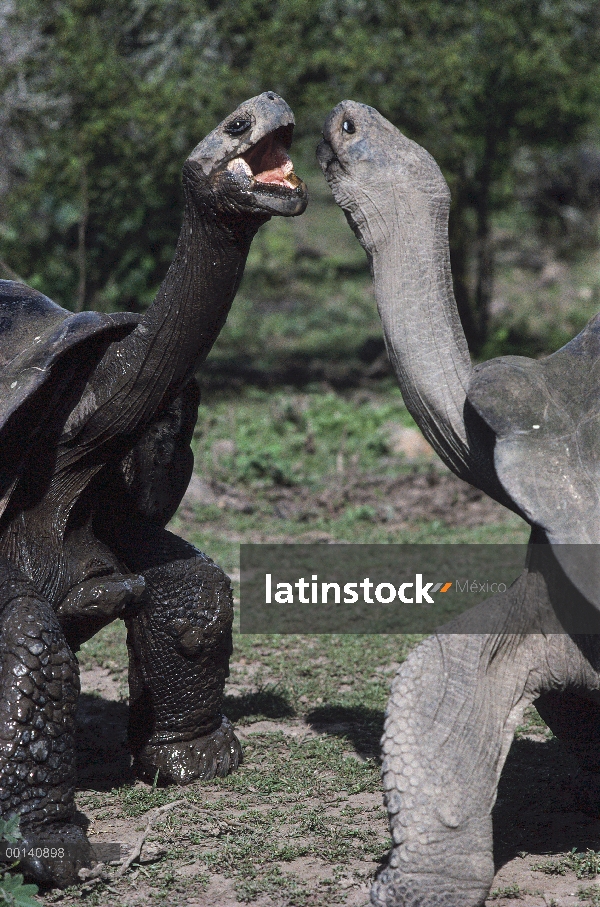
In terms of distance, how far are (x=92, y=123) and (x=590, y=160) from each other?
723 centimetres

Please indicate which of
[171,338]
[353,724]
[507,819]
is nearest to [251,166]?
[171,338]

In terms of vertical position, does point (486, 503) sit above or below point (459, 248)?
below

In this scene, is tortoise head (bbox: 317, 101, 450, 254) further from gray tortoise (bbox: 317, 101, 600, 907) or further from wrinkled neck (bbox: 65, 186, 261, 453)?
wrinkled neck (bbox: 65, 186, 261, 453)

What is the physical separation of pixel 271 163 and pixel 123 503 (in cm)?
103

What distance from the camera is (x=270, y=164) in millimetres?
2520

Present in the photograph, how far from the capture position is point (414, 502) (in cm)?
619

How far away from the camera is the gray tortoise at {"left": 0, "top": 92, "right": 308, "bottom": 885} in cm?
245

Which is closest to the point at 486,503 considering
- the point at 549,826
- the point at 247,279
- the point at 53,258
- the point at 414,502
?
the point at 414,502

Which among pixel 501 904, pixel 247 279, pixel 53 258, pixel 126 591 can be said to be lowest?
pixel 501 904

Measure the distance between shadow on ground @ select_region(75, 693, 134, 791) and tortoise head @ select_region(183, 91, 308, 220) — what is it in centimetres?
161

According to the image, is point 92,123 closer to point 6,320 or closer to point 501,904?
point 6,320

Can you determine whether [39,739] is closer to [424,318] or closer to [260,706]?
[424,318]

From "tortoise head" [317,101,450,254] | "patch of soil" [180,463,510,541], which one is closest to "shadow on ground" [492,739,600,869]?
"tortoise head" [317,101,450,254]

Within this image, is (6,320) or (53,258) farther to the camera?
(53,258)
